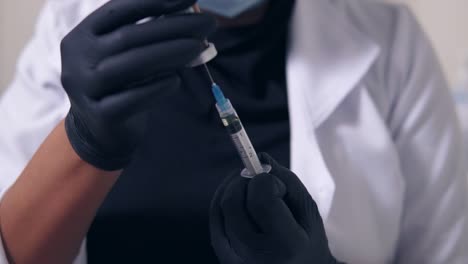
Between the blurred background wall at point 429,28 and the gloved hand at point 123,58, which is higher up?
the gloved hand at point 123,58

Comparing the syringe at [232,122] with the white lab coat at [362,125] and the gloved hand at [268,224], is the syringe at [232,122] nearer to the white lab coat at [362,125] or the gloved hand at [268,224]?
the gloved hand at [268,224]

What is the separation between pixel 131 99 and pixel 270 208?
0.16 m

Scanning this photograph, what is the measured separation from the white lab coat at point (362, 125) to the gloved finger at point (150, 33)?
0.91ft

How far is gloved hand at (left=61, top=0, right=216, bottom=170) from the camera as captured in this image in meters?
0.39

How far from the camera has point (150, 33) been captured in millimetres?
393

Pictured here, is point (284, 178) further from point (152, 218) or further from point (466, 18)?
point (466, 18)

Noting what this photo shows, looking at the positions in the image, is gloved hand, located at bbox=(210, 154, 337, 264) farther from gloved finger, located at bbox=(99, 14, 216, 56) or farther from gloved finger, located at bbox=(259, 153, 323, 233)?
gloved finger, located at bbox=(99, 14, 216, 56)

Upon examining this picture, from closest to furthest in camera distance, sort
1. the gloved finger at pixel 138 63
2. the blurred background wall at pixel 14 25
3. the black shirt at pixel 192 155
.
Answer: the gloved finger at pixel 138 63 → the black shirt at pixel 192 155 → the blurred background wall at pixel 14 25

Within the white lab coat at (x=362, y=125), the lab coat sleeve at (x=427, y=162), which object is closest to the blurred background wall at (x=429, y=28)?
the white lab coat at (x=362, y=125)

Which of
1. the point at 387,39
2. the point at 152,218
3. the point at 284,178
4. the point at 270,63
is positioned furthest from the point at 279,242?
the point at 387,39

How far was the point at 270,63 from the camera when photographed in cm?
70

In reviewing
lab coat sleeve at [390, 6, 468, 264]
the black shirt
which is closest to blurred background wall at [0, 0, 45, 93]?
the black shirt

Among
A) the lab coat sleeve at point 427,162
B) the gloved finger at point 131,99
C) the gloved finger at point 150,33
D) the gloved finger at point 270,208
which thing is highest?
the gloved finger at point 150,33

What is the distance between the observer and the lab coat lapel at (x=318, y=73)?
24.3 inches
